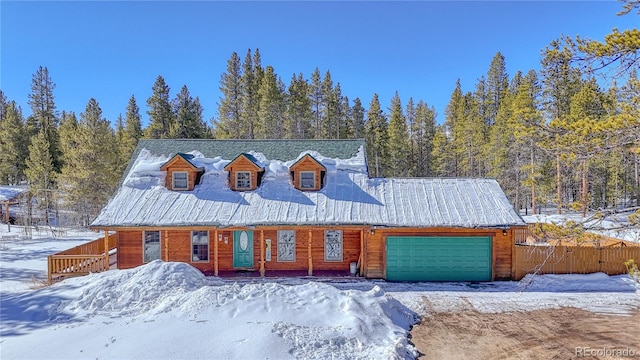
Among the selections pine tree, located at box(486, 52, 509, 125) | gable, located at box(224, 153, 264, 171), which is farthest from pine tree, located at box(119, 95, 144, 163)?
pine tree, located at box(486, 52, 509, 125)

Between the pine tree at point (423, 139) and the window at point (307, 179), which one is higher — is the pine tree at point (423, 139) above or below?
above

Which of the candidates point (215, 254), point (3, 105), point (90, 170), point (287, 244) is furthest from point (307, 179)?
point (3, 105)

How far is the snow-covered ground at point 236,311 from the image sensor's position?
25.2 ft

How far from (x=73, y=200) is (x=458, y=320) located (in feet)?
95.6

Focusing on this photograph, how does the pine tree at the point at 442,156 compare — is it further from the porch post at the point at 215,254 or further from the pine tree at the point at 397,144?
the porch post at the point at 215,254

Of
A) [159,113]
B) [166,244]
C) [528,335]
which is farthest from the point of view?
[159,113]

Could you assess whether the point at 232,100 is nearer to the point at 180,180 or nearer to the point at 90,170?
the point at 90,170

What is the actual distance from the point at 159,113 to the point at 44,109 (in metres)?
22.2

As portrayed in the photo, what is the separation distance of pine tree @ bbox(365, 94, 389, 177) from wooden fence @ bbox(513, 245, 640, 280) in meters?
25.0

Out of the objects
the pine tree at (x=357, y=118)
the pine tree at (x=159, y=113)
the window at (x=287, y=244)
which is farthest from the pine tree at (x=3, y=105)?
the window at (x=287, y=244)

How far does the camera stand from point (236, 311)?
9.26 meters

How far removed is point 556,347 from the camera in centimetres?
869

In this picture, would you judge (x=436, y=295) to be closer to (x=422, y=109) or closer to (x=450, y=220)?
(x=450, y=220)

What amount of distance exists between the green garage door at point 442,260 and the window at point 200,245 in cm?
790
